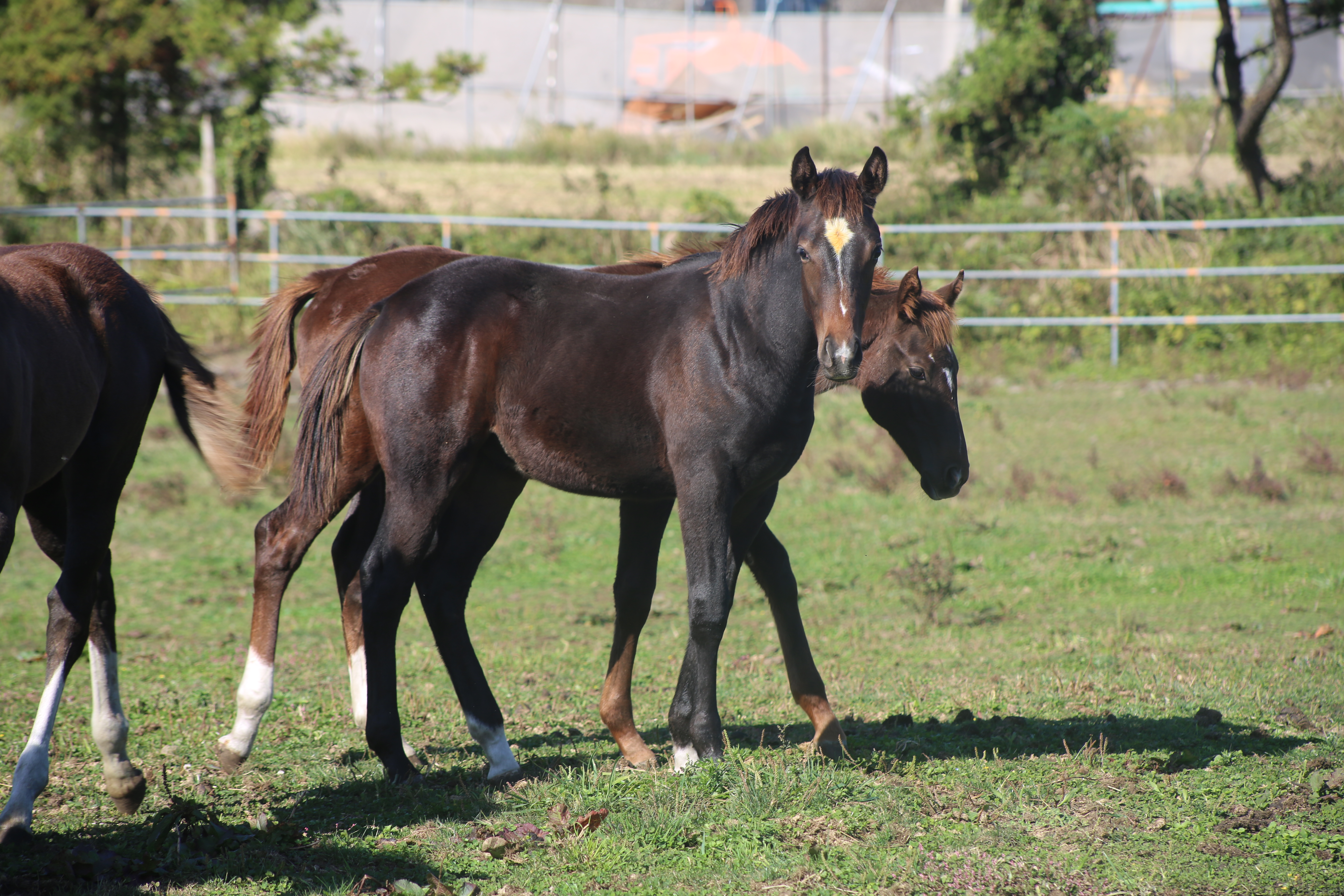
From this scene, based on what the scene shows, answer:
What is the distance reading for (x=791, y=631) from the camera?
491 centimetres

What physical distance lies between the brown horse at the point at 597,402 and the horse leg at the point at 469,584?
2 cm

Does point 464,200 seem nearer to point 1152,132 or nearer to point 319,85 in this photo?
point 319,85

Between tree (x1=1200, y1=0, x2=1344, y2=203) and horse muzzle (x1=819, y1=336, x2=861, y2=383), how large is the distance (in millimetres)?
15251

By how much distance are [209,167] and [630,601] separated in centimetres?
1708

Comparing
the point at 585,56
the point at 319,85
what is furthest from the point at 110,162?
the point at 585,56

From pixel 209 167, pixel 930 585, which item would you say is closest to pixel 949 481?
pixel 930 585

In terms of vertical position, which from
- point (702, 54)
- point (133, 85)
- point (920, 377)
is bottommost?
point (920, 377)

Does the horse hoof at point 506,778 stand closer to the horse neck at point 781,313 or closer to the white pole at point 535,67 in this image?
the horse neck at point 781,313

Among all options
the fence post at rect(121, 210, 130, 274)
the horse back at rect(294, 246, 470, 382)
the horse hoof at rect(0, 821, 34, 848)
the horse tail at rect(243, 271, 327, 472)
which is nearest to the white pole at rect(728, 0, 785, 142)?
the fence post at rect(121, 210, 130, 274)

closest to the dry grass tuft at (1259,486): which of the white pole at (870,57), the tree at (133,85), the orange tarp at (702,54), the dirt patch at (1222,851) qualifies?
the dirt patch at (1222,851)

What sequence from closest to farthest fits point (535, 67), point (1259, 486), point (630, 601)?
1. point (630, 601)
2. point (1259, 486)
3. point (535, 67)

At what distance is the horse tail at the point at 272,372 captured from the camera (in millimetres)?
5305

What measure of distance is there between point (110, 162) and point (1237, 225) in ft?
58.0

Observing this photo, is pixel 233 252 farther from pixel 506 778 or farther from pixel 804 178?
pixel 804 178
